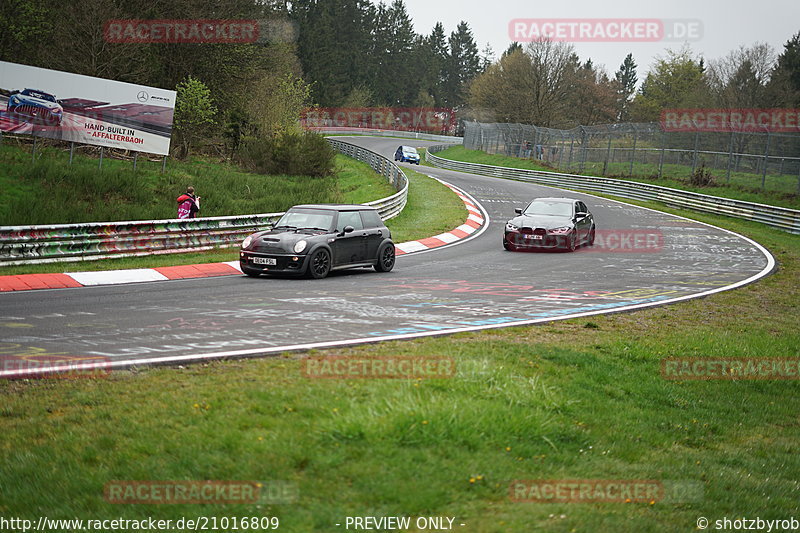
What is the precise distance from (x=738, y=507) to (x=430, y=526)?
2.41 m

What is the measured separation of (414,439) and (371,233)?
12.4 metres

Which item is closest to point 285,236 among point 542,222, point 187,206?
point 187,206

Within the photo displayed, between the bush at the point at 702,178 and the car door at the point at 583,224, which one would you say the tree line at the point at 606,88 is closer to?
the bush at the point at 702,178

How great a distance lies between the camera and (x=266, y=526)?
4211 millimetres

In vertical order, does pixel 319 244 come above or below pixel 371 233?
below

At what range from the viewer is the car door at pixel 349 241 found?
16.6 meters

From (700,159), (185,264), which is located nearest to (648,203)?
(700,159)

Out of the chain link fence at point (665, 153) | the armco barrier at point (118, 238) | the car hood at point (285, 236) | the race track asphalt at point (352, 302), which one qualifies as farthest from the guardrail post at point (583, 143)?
the car hood at point (285, 236)

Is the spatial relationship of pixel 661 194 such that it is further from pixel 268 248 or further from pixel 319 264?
pixel 268 248

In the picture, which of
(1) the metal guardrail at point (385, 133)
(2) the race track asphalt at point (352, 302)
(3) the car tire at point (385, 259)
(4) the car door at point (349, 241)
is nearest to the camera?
(2) the race track asphalt at point (352, 302)

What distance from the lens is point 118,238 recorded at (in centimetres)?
1755

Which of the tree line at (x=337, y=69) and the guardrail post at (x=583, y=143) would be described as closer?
the tree line at (x=337, y=69)

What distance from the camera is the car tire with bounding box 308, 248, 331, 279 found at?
15.7m

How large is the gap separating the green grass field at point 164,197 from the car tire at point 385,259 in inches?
152
